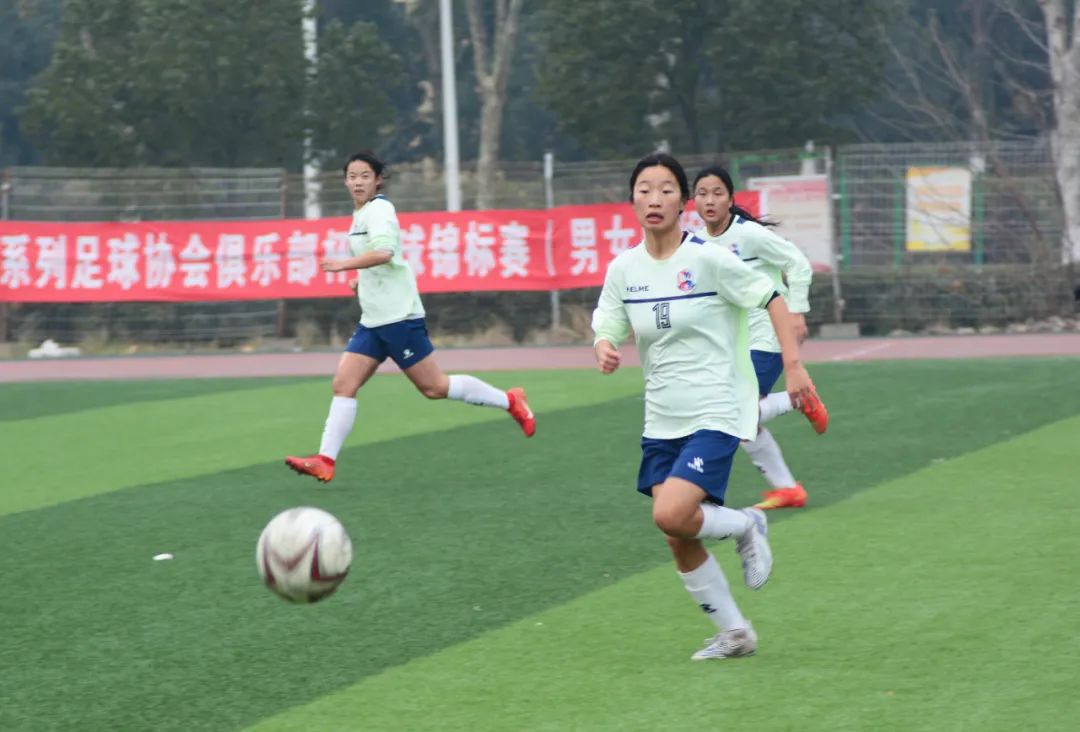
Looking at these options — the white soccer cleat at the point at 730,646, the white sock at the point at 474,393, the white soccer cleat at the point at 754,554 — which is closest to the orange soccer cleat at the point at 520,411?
the white sock at the point at 474,393

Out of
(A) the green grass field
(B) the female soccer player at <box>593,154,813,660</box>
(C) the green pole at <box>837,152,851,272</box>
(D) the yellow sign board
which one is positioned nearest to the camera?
(A) the green grass field

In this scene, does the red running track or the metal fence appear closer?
the red running track

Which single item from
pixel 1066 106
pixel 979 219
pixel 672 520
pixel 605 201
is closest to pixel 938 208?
pixel 979 219

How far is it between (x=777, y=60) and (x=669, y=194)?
27.9m

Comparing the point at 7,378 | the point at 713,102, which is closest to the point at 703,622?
the point at 7,378

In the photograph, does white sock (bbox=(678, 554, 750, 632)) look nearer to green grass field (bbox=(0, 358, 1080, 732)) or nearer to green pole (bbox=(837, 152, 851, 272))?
green grass field (bbox=(0, 358, 1080, 732))

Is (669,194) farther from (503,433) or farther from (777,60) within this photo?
(777,60)

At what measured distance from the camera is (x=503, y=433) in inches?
552

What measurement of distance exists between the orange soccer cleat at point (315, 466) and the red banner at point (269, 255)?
13.4 metres

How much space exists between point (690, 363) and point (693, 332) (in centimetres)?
11

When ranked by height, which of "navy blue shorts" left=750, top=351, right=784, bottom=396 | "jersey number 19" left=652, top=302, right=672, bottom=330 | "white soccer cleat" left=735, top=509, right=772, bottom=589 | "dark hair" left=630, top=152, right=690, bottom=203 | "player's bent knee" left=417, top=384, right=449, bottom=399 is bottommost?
"white soccer cleat" left=735, top=509, right=772, bottom=589

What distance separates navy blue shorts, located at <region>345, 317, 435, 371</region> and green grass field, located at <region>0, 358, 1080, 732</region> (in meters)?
0.79

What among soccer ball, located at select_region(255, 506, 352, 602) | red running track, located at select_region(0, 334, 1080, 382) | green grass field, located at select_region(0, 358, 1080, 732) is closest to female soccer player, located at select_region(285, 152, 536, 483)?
green grass field, located at select_region(0, 358, 1080, 732)

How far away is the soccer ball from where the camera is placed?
22.4 feet
